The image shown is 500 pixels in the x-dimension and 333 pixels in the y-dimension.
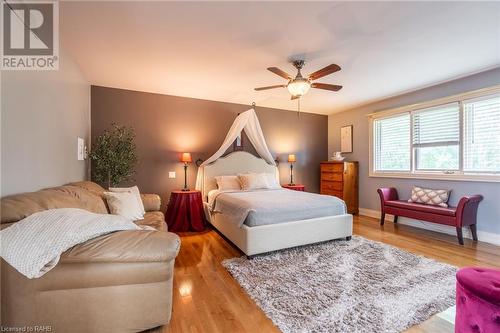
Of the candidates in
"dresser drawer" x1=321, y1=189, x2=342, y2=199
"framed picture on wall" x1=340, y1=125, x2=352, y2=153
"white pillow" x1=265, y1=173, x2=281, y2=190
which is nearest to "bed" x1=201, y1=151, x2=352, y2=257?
"white pillow" x1=265, y1=173, x2=281, y2=190

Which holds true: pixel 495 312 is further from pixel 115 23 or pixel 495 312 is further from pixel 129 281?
pixel 115 23

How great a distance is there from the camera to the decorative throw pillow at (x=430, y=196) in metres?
3.63

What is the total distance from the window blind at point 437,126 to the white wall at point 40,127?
539 centimetres

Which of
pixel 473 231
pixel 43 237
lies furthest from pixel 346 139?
pixel 43 237

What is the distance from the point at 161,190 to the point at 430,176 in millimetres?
4828

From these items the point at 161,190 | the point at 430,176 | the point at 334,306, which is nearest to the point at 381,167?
the point at 430,176

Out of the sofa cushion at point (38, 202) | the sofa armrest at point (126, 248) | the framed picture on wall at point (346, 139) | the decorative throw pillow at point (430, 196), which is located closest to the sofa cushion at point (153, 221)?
the sofa cushion at point (38, 202)

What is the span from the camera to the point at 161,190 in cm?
428

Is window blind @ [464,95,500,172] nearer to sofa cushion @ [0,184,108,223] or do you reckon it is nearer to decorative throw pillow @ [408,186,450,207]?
decorative throw pillow @ [408,186,450,207]

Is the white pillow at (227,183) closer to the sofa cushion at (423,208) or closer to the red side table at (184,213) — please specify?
the red side table at (184,213)

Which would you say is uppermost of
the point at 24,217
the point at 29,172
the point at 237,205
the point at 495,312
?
the point at 29,172

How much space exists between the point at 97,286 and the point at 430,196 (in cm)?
461

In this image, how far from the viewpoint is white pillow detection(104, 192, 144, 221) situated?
2.52m

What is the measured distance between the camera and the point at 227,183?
423cm
